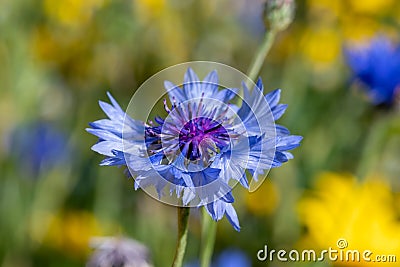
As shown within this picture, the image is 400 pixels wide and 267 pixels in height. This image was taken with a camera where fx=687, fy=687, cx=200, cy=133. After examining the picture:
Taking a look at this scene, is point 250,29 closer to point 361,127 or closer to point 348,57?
point 361,127

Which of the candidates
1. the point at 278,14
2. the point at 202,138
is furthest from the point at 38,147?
the point at 202,138

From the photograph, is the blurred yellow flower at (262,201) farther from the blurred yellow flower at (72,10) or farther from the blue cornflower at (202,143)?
the blue cornflower at (202,143)

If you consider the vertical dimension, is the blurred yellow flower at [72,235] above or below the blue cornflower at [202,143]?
above

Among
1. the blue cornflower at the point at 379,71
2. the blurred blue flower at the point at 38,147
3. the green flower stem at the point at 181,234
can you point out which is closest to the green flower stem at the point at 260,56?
the green flower stem at the point at 181,234
